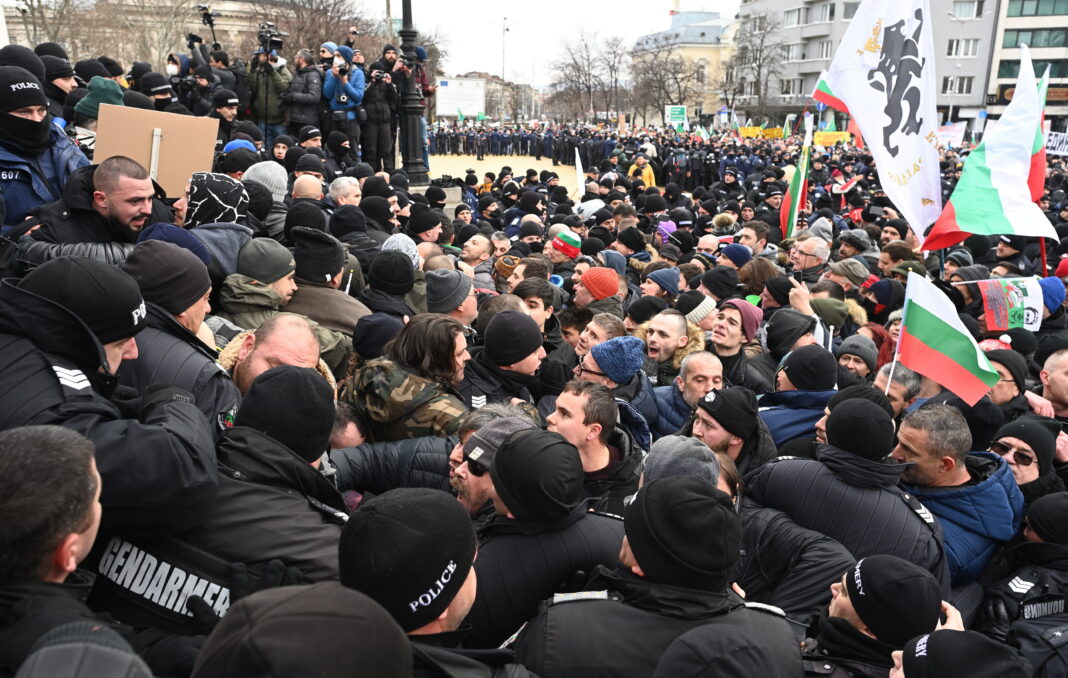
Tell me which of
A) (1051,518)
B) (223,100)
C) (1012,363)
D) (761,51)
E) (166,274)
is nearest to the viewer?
(166,274)

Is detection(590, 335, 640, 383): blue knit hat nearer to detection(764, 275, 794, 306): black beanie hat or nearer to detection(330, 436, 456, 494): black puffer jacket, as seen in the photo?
detection(330, 436, 456, 494): black puffer jacket

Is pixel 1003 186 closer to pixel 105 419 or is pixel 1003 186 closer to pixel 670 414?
pixel 670 414

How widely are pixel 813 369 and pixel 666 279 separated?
267cm

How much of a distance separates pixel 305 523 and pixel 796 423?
2.83 metres

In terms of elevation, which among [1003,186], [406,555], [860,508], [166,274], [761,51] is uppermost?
[761,51]

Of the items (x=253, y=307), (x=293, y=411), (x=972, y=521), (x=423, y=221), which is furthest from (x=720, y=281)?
(x=293, y=411)

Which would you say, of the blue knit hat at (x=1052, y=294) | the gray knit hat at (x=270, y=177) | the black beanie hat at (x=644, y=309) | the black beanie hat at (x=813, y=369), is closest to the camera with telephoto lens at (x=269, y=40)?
the gray knit hat at (x=270, y=177)

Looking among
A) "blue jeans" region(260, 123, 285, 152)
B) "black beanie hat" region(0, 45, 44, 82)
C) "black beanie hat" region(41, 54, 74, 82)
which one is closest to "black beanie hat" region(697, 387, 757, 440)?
"black beanie hat" region(0, 45, 44, 82)

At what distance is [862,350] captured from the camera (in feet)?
16.9

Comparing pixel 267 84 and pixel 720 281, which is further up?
pixel 267 84

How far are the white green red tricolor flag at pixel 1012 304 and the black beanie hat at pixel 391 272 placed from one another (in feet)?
15.1

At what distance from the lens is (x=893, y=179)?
5270 millimetres

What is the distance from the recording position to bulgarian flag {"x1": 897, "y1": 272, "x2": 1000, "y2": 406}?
4.11 metres

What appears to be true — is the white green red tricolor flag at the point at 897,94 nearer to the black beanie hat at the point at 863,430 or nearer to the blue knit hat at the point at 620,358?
the blue knit hat at the point at 620,358
